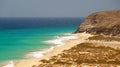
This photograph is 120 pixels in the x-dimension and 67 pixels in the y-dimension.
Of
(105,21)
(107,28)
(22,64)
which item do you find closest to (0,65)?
(22,64)

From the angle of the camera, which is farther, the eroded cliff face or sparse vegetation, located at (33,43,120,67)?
the eroded cliff face

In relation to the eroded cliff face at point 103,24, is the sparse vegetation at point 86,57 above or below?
below

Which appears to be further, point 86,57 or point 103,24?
point 103,24

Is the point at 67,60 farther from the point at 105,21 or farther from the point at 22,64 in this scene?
the point at 105,21

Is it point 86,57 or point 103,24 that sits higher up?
point 103,24

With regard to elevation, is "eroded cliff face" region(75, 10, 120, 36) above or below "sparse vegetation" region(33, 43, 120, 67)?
above

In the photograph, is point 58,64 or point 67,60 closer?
point 58,64

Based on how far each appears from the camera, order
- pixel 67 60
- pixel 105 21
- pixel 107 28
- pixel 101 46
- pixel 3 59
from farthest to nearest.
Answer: pixel 105 21 → pixel 107 28 → pixel 101 46 → pixel 3 59 → pixel 67 60

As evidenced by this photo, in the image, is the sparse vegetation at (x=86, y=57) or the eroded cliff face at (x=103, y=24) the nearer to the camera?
the sparse vegetation at (x=86, y=57)
